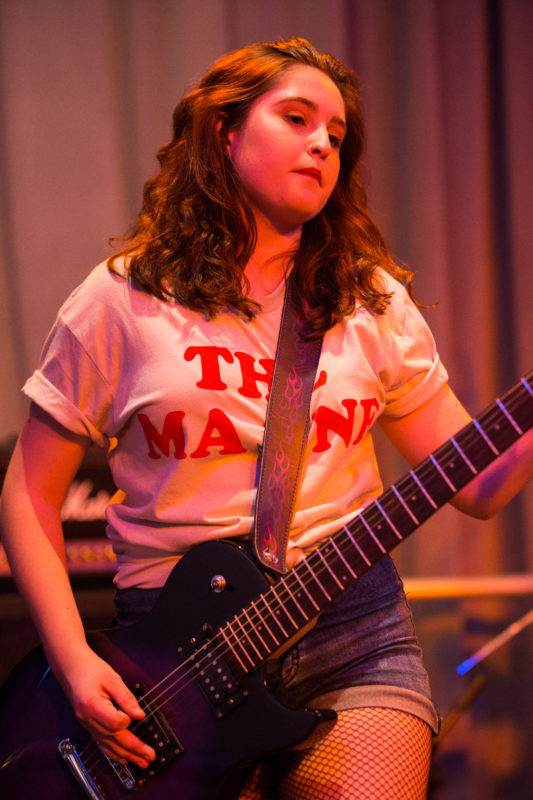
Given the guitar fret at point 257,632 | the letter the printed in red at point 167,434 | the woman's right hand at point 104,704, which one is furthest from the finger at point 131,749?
the letter the printed in red at point 167,434

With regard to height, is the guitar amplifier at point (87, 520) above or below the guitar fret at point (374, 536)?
below

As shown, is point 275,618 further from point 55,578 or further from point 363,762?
point 55,578

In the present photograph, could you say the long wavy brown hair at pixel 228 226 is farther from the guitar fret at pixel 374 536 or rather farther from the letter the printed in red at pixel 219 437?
the guitar fret at pixel 374 536

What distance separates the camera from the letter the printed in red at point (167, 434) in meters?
1.14

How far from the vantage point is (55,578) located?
3.82ft

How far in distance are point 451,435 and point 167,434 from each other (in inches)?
19.3

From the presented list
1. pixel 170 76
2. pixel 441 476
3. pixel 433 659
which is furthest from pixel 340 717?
pixel 170 76

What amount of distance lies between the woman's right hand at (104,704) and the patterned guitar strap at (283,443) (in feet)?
0.87

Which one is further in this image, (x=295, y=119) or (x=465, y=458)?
(x=295, y=119)

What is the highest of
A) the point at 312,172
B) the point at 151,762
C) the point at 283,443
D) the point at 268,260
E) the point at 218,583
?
the point at 312,172

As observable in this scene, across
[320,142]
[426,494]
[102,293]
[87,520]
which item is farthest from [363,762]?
[87,520]

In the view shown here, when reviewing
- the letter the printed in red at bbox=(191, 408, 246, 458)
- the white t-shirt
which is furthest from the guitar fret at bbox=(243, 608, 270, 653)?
the letter the printed in red at bbox=(191, 408, 246, 458)

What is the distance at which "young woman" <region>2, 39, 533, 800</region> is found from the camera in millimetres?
1097

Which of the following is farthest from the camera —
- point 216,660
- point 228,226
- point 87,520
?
point 87,520
